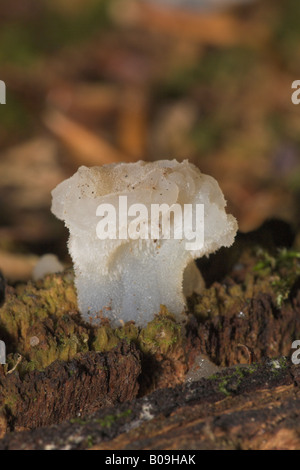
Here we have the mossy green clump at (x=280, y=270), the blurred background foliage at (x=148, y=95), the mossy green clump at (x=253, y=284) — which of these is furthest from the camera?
the blurred background foliage at (x=148, y=95)

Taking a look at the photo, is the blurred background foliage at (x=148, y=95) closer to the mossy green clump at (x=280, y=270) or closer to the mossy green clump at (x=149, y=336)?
the mossy green clump at (x=280, y=270)

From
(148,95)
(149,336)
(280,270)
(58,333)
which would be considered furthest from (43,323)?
(148,95)

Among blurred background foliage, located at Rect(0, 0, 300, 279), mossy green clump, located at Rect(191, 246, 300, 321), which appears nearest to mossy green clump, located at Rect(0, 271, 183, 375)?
mossy green clump, located at Rect(191, 246, 300, 321)

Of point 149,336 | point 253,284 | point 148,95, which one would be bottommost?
point 149,336

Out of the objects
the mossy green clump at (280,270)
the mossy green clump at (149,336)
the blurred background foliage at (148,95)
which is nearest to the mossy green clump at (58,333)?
the mossy green clump at (149,336)

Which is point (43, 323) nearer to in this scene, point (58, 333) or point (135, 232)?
point (58, 333)
